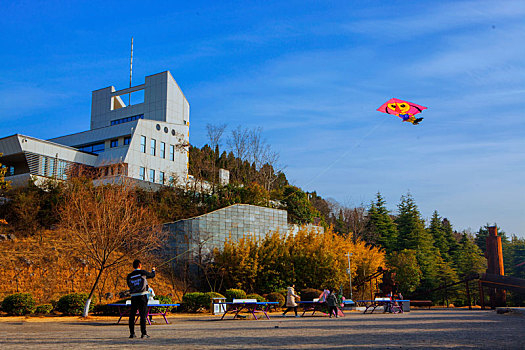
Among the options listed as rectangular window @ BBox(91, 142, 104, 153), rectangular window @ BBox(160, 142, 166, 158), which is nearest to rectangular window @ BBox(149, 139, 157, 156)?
rectangular window @ BBox(160, 142, 166, 158)

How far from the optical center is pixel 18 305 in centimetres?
1698

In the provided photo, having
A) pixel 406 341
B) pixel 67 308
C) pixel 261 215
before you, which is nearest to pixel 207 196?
pixel 261 215

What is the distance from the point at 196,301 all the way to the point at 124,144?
74.8 ft

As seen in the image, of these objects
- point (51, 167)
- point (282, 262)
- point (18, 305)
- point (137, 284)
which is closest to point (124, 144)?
point (51, 167)

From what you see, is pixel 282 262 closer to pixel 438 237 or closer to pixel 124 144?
pixel 124 144

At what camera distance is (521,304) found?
1400 inches

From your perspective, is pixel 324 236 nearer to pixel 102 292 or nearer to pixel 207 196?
pixel 207 196

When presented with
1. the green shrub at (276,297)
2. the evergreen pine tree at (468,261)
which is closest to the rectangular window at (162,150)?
the green shrub at (276,297)

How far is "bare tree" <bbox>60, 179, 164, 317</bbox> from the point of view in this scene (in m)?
19.6

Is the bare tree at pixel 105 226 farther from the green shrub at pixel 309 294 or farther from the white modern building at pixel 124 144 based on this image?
the green shrub at pixel 309 294

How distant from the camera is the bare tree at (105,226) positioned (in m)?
19.6

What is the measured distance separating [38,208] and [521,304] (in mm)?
33669

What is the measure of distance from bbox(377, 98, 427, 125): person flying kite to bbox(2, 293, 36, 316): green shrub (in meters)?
16.0

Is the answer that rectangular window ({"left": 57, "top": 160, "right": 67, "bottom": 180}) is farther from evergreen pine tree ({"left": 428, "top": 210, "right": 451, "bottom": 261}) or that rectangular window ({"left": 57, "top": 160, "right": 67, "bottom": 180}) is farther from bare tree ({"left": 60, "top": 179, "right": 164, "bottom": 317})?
evergreen pine tree ({"left": 428, "top": 210, "right": 451, "bottom": 261})
